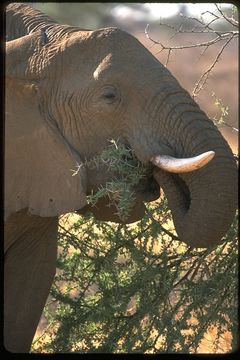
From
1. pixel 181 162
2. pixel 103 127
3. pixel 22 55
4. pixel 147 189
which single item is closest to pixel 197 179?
pixel 181 162

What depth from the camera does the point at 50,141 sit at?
12.3 feet

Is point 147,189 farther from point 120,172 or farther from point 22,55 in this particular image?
point 22,55

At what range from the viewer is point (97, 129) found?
12.1 ft

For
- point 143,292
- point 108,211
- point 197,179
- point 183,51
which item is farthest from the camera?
point 183,51

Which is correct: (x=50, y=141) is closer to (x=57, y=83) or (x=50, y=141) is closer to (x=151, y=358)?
(x=57, y=83)

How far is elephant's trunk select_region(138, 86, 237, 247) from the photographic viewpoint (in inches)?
134

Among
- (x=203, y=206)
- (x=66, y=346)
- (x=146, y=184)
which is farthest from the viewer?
(x=66, y=346)

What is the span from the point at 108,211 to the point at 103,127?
39cm

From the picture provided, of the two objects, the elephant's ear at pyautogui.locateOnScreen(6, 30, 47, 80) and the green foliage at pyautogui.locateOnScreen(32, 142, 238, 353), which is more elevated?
the elephant's ear at pyautogui.locateOnScreen(6, 30, 47, 80)

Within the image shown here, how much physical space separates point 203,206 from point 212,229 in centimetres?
9

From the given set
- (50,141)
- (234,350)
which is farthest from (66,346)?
(50,141)

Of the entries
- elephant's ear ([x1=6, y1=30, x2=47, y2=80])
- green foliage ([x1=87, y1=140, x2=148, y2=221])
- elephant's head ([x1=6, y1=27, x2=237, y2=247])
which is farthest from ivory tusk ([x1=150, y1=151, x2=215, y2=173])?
elephant's ear ([x1=6, y1=30, x2=47, y2=80])

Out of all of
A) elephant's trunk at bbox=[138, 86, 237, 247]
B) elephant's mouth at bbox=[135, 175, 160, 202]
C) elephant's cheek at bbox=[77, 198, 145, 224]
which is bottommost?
elephant's cheek at bbox=[77, 198, 145, 224]

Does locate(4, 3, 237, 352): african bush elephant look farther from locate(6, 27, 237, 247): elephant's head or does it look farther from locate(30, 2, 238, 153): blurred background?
locate(30, 2, 238, 153): blurred background
